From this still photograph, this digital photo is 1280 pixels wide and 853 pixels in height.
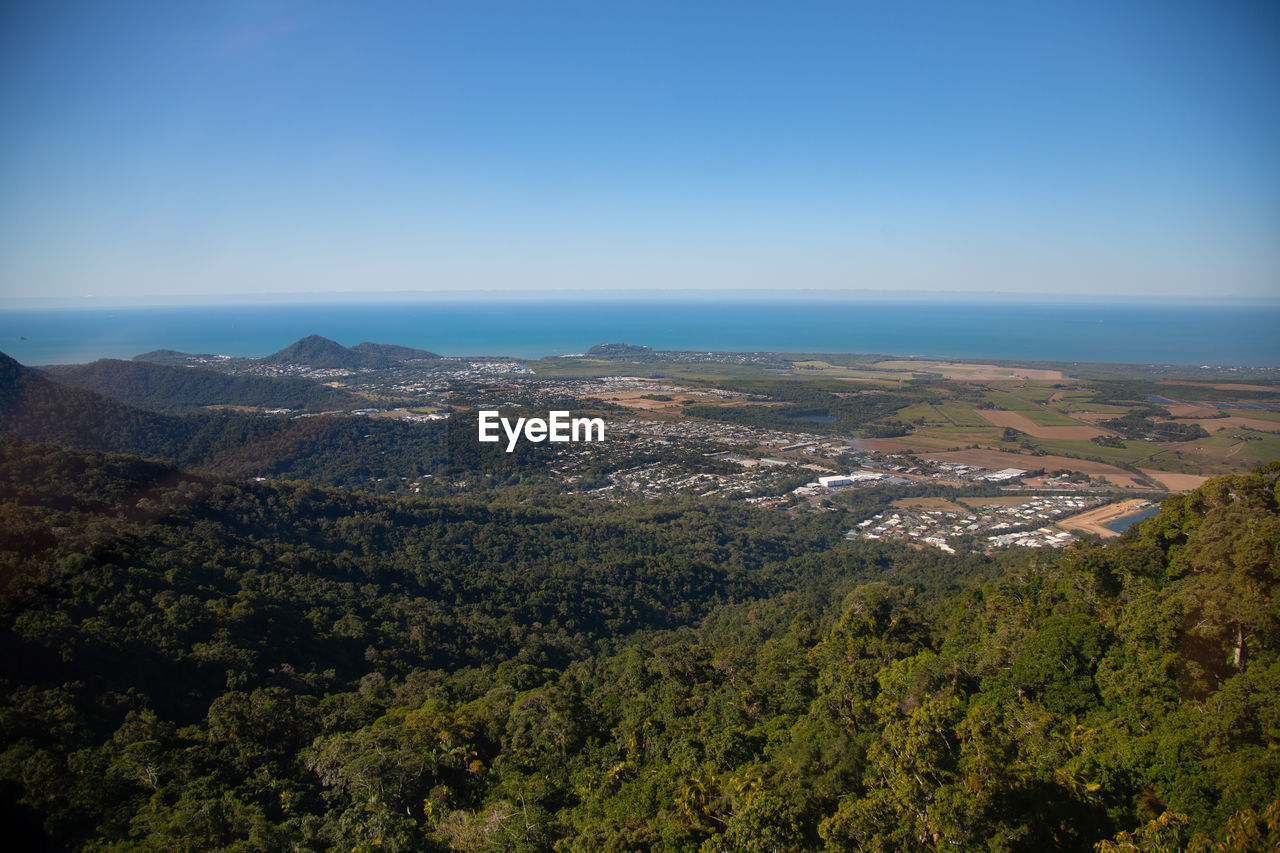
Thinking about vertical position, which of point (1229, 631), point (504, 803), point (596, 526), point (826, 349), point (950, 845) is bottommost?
point (596, 526)

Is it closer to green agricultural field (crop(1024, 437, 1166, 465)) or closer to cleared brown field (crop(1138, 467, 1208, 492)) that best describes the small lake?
cleared brown field (crop(1138, 467, 1208, 492))

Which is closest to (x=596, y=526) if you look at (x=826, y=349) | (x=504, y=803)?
(x=504, y=803)

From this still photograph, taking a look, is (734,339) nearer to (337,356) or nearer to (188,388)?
(337,356)

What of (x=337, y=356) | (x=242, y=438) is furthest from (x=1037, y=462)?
(x=337, y=356)

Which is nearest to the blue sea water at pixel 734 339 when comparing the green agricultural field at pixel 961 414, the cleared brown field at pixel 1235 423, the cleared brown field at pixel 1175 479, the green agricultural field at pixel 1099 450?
the cleared brown field at pixel 1235 423

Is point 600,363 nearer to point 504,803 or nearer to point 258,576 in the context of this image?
point 258,576

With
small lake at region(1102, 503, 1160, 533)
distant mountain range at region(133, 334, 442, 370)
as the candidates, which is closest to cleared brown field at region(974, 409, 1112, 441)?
small lake at region(1102, 503, 1160, 533)

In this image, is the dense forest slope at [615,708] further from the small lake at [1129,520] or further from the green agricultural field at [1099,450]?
the green agricultural field at [1099,450]
